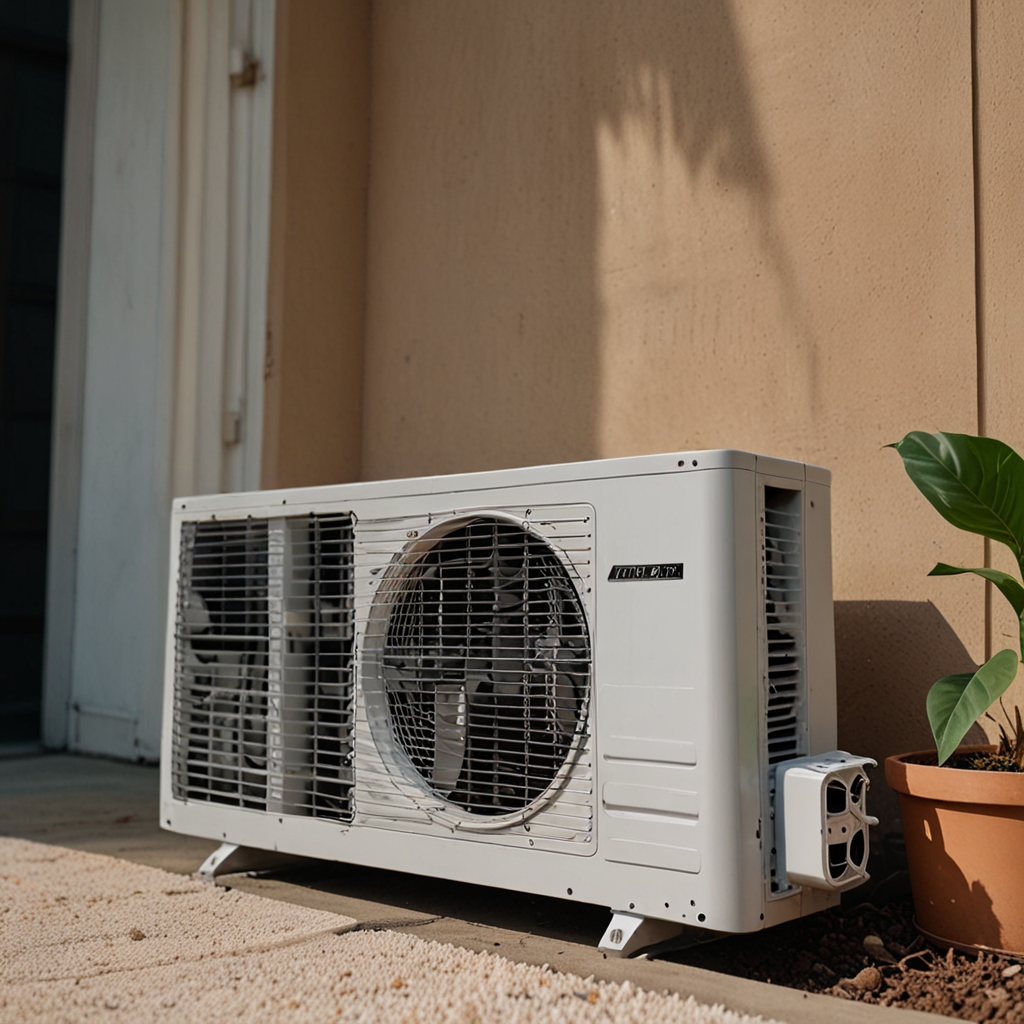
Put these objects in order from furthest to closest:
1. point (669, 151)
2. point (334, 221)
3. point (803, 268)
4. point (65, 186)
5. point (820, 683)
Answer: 1. point (65, 186)
2. point (334, 221)
3. point (669, 151)
4. point (803, 268)
5. point (820, 683)

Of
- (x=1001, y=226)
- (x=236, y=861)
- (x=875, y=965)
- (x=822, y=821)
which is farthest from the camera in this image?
(x=236, y=861)

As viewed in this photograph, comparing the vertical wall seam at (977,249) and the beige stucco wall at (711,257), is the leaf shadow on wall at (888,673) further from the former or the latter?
the vertical wall seam at (977,249)

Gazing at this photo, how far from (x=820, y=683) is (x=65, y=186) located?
3.44m

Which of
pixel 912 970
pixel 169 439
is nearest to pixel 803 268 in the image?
pixel 912 970

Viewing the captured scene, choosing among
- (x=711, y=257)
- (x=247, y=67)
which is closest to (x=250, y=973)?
(x=711, y=257)

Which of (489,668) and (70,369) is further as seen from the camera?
(70,369)

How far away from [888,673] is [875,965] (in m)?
0.60

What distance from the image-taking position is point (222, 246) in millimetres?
3158

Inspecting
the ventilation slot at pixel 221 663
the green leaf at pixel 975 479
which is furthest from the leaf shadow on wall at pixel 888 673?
the ventilation slot at pixel 221 663

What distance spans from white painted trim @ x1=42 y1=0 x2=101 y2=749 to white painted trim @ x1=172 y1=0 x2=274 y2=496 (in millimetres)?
710

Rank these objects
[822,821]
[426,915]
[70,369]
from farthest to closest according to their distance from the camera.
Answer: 1. [70,369]
2. [426,915]
3. [822,821]

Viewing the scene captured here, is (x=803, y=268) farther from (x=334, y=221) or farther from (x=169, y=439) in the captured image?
(x=169, y=439)

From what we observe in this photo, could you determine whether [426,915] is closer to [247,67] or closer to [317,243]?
[317,243]

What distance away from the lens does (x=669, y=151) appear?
2.41m
